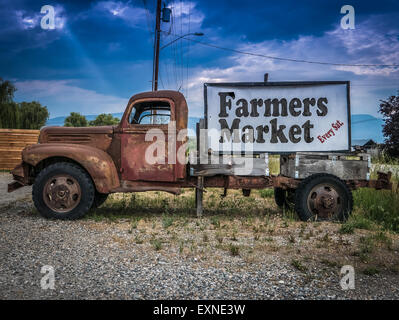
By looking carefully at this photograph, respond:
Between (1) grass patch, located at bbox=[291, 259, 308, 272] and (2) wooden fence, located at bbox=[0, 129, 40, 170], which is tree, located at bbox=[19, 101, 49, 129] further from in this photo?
(1) grass patch, located at bbox=[291, 259, 308, 272]

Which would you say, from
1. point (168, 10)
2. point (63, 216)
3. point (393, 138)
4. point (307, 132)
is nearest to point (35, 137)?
point (168, 10)

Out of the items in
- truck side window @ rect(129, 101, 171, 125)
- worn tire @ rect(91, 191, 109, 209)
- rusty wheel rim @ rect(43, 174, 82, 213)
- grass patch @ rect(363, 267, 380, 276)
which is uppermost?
truck side window @ rect(129, 101, 171, 125)

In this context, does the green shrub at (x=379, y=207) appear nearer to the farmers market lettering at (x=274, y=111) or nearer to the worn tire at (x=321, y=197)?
the worn tire at (x=321, y=197)

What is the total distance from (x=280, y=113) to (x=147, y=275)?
391cm

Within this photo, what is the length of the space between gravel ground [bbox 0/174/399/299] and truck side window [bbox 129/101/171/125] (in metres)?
2.24

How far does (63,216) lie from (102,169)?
103 centimetres

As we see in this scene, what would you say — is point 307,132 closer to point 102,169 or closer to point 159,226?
point 159,226

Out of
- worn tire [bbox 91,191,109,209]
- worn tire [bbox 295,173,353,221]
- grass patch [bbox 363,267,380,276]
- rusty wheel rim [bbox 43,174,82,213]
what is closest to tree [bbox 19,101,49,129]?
worn tire [bbox 91,191,109,209]

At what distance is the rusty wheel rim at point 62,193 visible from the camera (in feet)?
17.3

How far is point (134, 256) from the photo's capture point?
11.9ft

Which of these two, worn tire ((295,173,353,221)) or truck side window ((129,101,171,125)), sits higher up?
truck side window ((129,101,171,125))

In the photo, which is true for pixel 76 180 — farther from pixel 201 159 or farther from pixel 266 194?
pixel 266 194

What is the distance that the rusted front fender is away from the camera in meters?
5.23

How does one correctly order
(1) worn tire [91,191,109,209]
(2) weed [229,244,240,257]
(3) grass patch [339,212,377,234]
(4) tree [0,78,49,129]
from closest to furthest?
1. (2) weed [229,244,240,257]
2. (3) grass patch [339,212,377,234]
3. (1) worn tire [91,191,109,209]
4. (4) tree [0,78,49,129]
